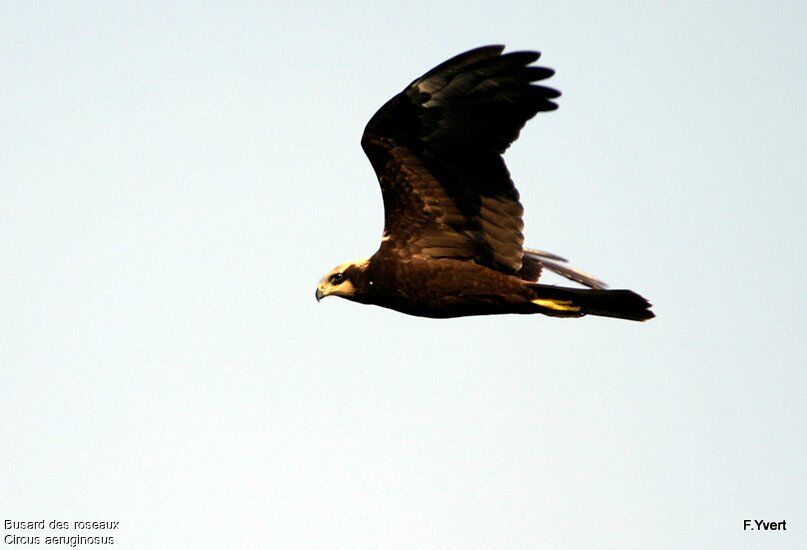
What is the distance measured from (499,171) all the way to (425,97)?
863 mm

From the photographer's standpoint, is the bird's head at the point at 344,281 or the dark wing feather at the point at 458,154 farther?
the bird's head at the point at 344,281

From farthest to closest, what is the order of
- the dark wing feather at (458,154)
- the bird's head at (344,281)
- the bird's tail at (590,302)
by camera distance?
the bird's head at (344,281), the bird's tail at (590,302), the dark wing feather at (458,154)

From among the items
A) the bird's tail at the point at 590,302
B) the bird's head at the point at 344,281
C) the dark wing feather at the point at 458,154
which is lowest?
the bird's tail at the point at 590,302

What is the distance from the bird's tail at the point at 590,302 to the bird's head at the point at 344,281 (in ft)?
5.17

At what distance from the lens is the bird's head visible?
12.0 metres

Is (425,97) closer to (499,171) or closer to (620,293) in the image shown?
(499,171)

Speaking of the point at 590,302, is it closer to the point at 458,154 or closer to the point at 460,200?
the point at 460,200

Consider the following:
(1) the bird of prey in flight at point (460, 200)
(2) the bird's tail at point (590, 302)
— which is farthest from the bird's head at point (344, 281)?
(2) the bird's tail at point (590, 302)

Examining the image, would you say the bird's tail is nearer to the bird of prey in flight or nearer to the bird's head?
the bird of prey in flight

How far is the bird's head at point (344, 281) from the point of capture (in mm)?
12008

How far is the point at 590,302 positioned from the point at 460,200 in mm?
1372

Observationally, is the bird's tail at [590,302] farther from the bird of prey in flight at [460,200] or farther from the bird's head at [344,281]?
the bird's head at [344,281]

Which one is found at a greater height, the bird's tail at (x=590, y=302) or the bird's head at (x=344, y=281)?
the bird's head at (x=344, y=281)

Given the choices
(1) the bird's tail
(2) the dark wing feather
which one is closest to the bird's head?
(2) the dark wing feather
